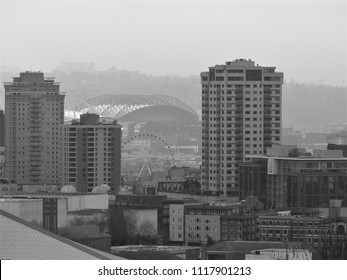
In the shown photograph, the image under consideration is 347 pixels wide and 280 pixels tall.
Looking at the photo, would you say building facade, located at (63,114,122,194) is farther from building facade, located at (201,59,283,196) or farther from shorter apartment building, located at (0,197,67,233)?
shorter apartment building, located at (0,197,67,233)

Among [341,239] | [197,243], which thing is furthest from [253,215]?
[341,239]

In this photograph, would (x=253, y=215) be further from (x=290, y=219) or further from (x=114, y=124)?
(x=114, y=124)

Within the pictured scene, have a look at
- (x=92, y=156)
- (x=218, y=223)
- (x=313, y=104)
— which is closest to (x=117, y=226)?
(x=218, y=223)

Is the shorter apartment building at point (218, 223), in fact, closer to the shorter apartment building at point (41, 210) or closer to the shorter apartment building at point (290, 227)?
the shorter apartment building at point (290, 227)

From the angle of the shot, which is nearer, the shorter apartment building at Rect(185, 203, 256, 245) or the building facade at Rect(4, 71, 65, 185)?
the shorter apartment building at Rect(185, 203, 256, 245)

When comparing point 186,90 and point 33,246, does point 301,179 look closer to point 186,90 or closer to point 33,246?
point 33,246

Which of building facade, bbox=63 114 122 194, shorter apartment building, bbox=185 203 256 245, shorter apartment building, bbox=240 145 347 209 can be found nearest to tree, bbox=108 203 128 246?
shorter apartment building, bbox=185 203 256 245

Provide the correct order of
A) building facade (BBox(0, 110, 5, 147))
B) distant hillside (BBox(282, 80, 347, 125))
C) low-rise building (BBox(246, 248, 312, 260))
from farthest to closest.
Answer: building facade (BBox(0, 110, 5, 147)) → distant hillside (BBox(282, 80, 347, 125)) → low-rise building (BBox(246, 248, 312, 260))
